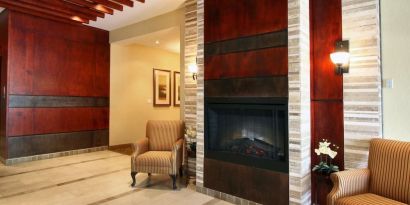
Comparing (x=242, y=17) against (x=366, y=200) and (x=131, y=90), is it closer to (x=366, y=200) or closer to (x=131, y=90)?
(x=366, y=200)

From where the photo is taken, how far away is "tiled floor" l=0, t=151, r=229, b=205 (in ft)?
10.6

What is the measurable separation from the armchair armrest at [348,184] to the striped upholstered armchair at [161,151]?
2.09 metres

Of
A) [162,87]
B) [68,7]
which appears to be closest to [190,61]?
[68,7]

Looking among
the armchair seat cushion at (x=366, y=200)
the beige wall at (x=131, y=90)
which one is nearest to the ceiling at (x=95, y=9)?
the beige wall at (x=131, y=90)

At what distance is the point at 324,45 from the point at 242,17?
1036mm

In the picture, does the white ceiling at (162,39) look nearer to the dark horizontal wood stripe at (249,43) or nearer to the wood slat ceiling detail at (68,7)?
the wood slat ceiling detail at (68,7)

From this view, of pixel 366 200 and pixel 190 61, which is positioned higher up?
pixel 190 61

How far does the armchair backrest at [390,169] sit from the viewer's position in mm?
2242

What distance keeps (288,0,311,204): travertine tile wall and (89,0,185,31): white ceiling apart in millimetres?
2408

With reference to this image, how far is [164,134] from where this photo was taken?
13.6 feet

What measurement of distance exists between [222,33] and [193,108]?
1468 mm

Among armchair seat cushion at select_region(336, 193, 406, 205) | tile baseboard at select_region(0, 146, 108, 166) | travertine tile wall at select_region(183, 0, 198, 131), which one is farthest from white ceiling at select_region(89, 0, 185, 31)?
armchair seat cushion at select_region(336, 193, 406, 205)

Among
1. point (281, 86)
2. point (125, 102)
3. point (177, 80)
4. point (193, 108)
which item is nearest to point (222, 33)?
point (281, 86)

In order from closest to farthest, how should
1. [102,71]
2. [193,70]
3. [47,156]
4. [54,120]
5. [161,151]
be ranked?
[161,151] → [193,70] → [47,156] → [54,120] → [102,71]
